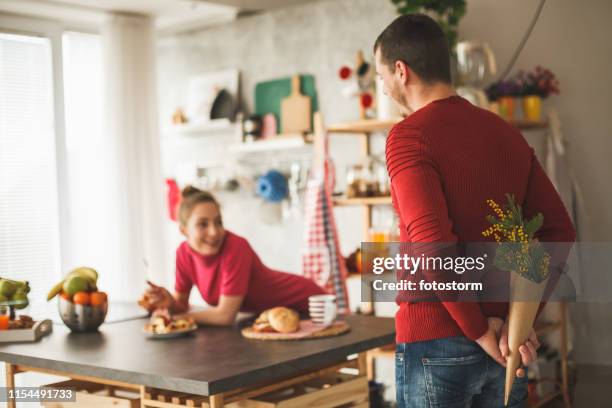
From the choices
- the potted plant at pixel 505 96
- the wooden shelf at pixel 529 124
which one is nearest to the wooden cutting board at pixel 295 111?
the potted plant at pixel 505 96

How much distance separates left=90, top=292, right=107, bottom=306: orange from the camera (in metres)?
2.82

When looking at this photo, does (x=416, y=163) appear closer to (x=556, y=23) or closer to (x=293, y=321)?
(x=293, y=321)

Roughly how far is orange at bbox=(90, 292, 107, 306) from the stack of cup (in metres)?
0.81

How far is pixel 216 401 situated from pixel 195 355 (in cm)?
30

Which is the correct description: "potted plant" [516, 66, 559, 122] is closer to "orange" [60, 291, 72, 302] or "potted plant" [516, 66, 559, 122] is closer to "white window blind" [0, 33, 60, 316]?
"orange" [60, 291, 72, 302]

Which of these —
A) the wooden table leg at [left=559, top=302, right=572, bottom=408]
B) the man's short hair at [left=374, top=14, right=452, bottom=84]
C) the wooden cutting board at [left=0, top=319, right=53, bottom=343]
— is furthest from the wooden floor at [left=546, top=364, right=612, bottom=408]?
the wooden cutting board at [left=0, top=319, right=53, bottom=343]

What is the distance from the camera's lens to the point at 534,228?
5.01 feet

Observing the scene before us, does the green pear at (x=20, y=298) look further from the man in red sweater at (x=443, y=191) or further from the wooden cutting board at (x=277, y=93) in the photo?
the wooden cutting board at (x=277, y=93)

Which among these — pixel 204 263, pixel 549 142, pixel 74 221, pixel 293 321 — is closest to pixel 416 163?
pixel 293 321

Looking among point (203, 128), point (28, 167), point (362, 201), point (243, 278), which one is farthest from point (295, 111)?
point (243, 278)

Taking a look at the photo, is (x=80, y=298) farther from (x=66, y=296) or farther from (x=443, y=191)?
(x=443, y=191)

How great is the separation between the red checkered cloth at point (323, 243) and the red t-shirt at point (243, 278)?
3.69 feet

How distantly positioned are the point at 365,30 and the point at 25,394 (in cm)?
303

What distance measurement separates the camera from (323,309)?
101 inches
